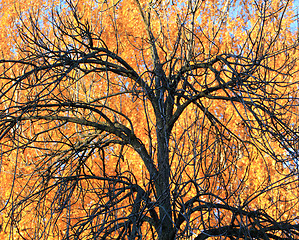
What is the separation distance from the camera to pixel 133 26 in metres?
14.8

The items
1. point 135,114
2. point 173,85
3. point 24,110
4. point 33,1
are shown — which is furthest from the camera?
point 33,1

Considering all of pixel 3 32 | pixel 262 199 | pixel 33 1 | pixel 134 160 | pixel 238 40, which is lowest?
pixel 262 199

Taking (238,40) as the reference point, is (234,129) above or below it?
below

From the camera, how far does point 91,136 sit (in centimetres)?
634

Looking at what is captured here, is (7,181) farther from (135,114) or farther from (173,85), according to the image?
(173,85)

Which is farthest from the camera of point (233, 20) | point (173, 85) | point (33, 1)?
point (33, 1)

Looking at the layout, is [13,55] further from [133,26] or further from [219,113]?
[219,113]

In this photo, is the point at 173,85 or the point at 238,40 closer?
the point at 173,85

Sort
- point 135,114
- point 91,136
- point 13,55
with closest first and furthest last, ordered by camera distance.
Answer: point 91,136
point 135,114
point 13,55

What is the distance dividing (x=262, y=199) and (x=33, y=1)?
15.4 meters

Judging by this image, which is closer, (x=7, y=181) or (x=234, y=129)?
(x=7, y=181)

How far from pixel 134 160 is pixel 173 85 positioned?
284 inches

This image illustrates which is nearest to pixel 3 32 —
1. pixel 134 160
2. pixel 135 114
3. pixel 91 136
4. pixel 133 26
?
pixel 133 26

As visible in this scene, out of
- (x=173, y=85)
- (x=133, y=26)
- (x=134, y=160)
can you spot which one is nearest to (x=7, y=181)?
(x=134, y=160)
